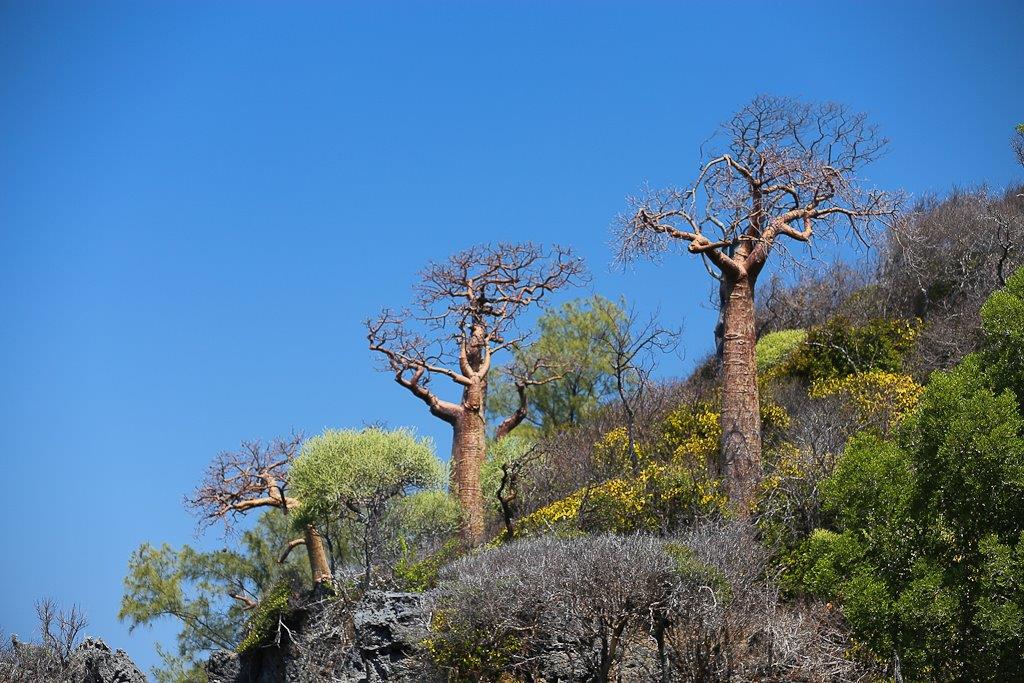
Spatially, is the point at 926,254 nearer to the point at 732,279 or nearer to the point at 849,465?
the point at 732,279

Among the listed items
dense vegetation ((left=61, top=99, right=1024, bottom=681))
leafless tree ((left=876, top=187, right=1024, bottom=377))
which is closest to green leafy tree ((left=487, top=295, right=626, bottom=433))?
dense vegetation ((left=61, top=99, right=1024, bottom=681))

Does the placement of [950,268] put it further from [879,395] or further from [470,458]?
[470,458]

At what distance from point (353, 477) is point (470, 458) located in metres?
4.46

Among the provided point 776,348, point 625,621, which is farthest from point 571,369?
point 625,621

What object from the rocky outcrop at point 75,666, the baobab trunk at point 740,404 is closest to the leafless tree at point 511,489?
the baobab trunk at point 740,404

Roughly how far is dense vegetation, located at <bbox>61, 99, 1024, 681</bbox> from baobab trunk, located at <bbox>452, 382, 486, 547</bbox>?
0.06 meters

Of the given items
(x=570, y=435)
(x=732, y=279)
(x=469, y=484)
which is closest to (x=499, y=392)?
(x=570, y=435)

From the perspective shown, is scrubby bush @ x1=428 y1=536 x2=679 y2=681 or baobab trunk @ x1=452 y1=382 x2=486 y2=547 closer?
scrubby bush @ x1=428 y1=536 x2=679 y2=681

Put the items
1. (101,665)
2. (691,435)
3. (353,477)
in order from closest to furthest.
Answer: (101,665) → (353,477) → (691,435)

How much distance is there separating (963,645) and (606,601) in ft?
13.8

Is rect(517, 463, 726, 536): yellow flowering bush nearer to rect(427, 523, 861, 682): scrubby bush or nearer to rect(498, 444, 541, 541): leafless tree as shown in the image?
rect(498, 444, 541, 541): leafless tree

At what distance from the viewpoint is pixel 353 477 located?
20688 mm

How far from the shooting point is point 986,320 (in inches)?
573

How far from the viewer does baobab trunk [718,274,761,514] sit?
66.9 ft
